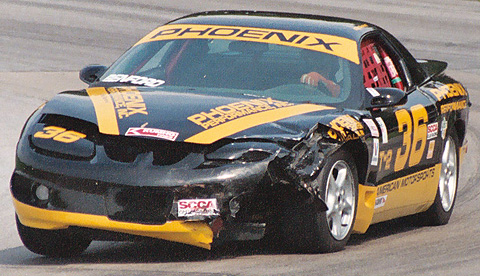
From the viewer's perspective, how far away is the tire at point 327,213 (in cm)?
596

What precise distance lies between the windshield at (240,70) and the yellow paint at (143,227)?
1.34m

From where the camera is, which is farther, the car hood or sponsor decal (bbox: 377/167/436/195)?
sponsor decal (bbox: 377/167/436/195)

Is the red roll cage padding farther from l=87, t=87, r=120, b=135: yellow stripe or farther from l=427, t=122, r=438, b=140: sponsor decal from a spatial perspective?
l=87, t=87, r=120, b=135: yellow stripe

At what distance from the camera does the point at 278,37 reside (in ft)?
23.9

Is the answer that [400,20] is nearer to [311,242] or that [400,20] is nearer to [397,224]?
[397,224]

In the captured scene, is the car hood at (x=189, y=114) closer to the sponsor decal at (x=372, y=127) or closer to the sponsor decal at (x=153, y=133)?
the sponsor decal at (x=153, y=133)

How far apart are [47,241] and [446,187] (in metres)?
3.54

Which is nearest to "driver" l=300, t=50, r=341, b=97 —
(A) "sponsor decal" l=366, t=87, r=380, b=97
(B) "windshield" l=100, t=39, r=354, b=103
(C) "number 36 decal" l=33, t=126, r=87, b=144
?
(B) "windshield" l=100, t=39, r=354, b=103

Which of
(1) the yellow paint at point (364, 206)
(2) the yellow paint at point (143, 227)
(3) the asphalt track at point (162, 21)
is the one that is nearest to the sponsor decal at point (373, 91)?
(1) the yellow paint at point (364, 206)

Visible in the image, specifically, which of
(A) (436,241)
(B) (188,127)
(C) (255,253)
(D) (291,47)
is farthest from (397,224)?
(B) (188,127)

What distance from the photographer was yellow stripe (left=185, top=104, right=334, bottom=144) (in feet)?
18.5

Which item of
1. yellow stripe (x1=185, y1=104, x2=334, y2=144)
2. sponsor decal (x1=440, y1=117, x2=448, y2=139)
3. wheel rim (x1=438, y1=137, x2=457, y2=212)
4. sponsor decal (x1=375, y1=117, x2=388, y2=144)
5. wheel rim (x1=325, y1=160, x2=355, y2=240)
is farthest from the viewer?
wheel rim (x1=438, y1=137, x2=457, y2=212)

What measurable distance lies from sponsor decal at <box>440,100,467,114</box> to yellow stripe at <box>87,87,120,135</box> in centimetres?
273

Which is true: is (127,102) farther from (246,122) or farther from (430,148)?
(430,148)
